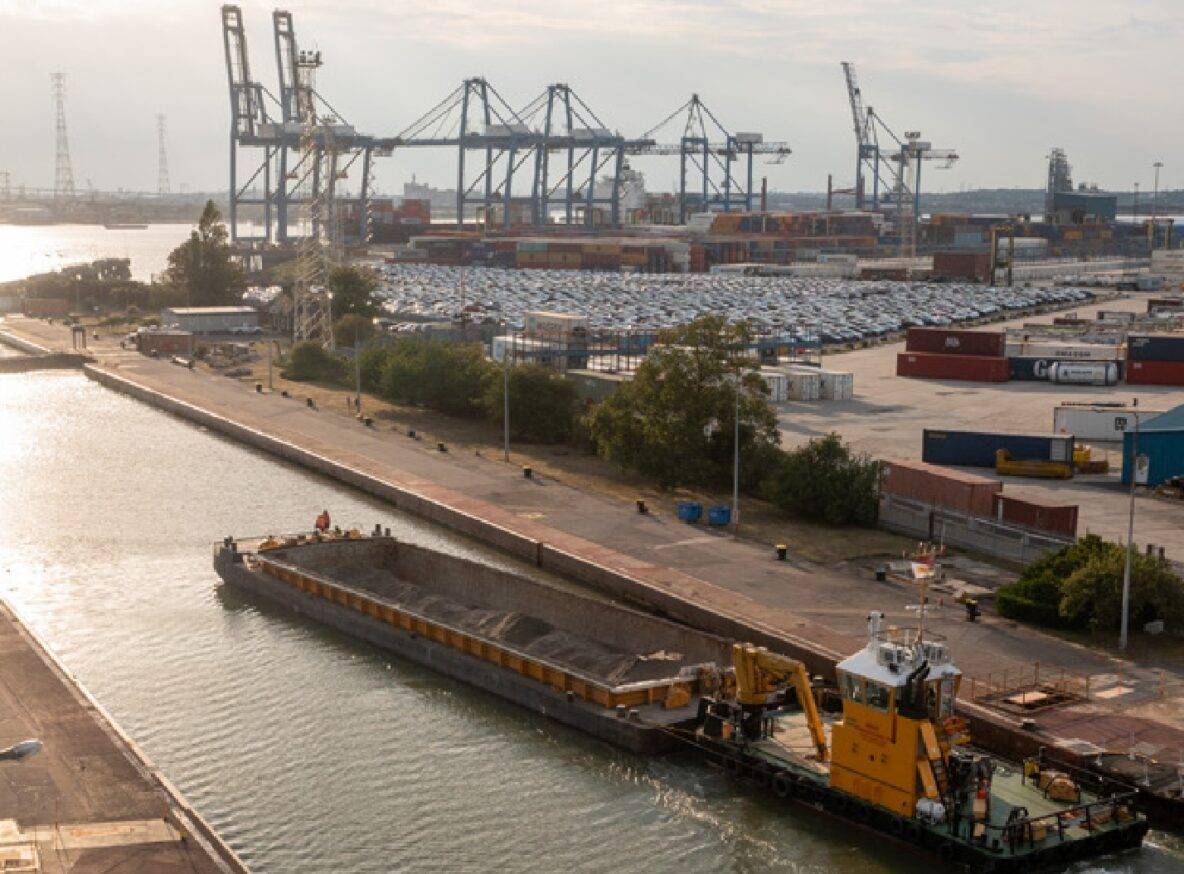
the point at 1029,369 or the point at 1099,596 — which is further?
the point at 1029,369

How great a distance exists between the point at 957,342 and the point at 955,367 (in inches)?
61.2

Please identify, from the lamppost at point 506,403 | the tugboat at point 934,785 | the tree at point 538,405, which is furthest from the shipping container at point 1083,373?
the tugboat at point 934,785

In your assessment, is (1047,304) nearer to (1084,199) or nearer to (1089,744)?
(1089,744)

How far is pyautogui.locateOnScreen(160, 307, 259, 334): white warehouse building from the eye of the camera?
73.2 metres

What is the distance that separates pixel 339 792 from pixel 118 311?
73.3 meters

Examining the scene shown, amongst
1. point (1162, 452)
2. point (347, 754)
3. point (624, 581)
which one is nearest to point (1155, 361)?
point (1162, 452)

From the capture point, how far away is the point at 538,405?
41375mm

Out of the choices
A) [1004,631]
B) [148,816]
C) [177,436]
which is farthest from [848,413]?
[148,816]

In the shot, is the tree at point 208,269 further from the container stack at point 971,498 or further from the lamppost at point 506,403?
the container stack at point 971,498

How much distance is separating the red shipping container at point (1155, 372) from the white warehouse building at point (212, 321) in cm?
3997

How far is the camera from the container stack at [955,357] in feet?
184

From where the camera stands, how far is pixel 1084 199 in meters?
174

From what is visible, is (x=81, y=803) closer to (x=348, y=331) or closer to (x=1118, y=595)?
(x=1118, y=595)

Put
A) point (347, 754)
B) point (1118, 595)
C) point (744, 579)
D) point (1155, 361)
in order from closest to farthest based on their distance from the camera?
point (347, 754) < point (1118, 595) < point (744, 579) < point (1155, 361)
